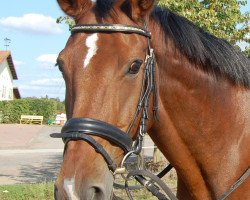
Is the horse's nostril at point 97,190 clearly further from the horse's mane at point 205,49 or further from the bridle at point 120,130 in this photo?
the horse's mane at point 205,49

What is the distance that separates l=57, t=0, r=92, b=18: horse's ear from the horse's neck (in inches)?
20.3

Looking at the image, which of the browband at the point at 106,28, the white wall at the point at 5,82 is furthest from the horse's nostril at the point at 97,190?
the white wall at the point at 5,82

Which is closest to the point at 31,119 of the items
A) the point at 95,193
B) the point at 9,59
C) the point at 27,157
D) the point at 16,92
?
the point at 9,59

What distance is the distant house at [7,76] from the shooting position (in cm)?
5300

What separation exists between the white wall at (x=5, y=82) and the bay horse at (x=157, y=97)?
51374 millimetres

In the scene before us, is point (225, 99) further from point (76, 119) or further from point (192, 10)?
point (192, 10)

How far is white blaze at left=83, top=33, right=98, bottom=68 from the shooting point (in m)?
2.49

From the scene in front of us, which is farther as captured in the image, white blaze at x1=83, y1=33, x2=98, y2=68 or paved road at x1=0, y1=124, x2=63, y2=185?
paved road at x1=0, y1=124, x2=63, y2=185

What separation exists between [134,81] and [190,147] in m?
0.74

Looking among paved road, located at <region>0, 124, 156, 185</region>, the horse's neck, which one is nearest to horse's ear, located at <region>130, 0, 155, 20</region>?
the horse's neck

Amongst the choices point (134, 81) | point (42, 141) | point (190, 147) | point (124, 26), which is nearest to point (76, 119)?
point (134, 81)

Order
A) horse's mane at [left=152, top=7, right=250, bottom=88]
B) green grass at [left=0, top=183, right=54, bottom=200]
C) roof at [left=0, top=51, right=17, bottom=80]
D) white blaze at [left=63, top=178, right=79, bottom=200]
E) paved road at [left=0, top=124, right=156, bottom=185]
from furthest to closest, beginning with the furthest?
roof at [left=0, top=51, right=17, bottom=80] < paved road at [left=0, top=124, right=156, bottom=185] < green grass at [left=0, top=183, right=54, bottom=200] < horse's mane at [left=152, top=7, right=250, bottom=88] < white blaze at [left=63, top=178, right=79, bottom=200]

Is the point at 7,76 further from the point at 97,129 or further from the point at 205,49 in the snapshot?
the point at 97,129

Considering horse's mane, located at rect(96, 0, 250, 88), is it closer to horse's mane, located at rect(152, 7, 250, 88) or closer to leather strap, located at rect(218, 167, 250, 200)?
horse's mane, located at rect(152, 7, 250, 88)
